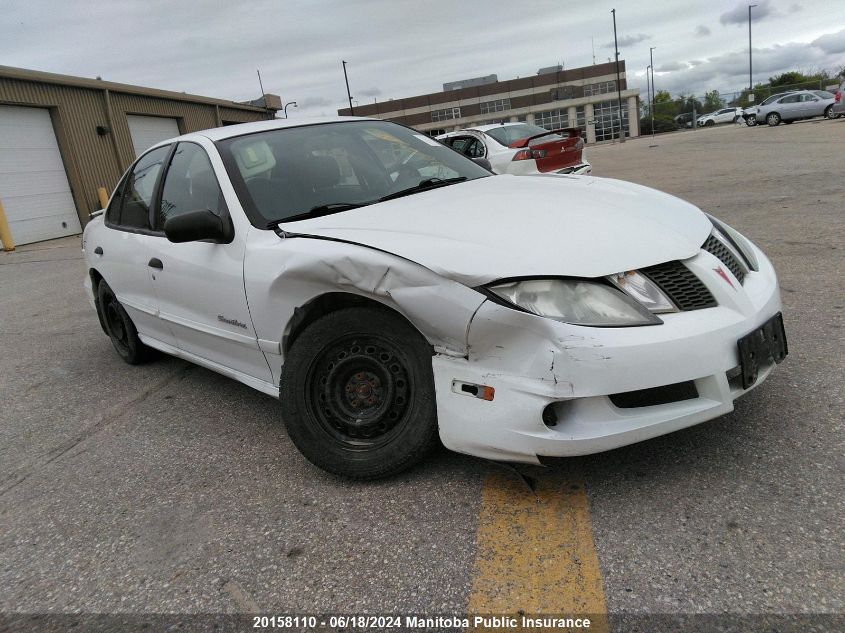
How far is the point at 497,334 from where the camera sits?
6.43 ft

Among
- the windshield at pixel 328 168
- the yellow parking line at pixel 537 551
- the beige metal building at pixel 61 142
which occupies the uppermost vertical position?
the beige metal building at pixel 61 142

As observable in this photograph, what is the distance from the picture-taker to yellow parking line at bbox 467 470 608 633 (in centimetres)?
168

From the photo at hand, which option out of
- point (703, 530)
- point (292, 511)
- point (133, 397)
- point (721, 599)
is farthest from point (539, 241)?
point (133, 397)

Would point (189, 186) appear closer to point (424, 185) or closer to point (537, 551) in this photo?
point (424, 185)

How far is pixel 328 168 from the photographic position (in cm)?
299

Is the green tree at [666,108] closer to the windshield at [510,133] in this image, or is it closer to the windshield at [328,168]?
the windshield at [510,133]

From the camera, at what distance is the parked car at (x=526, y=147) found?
9.45 metres

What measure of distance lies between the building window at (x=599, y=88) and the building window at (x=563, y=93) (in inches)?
59.9

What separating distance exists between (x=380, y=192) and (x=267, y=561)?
1.65m

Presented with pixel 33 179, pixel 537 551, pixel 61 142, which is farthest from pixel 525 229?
pixel 61 142

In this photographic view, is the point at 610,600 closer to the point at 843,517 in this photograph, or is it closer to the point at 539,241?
the point at 843,517

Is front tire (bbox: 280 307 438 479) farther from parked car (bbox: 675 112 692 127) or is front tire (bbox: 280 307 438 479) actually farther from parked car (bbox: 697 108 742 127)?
parked car (bbox: 675 112 692 127)

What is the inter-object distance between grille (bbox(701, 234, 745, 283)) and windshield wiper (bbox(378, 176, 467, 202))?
1254mm

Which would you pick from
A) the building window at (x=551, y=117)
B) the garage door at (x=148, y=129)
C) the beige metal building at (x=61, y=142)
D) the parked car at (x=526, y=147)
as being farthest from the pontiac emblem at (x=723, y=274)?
the building window at (x=551, y=117)
